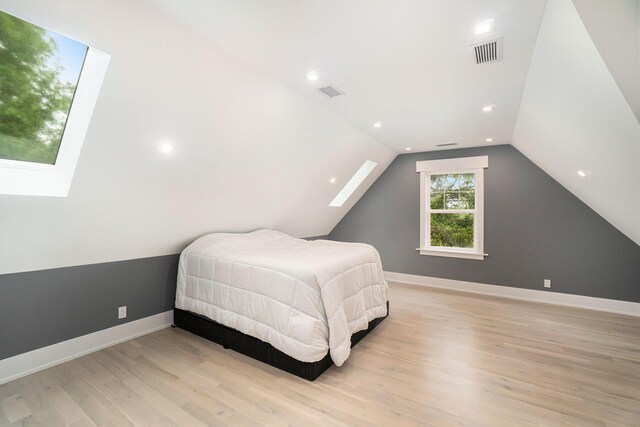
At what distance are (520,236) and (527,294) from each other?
2.91ft

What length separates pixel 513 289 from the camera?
437cm

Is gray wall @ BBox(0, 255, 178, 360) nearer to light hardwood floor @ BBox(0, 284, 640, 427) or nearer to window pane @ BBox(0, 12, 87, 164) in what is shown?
light hardwood floor @ BBox(0, 284, 640, 427)

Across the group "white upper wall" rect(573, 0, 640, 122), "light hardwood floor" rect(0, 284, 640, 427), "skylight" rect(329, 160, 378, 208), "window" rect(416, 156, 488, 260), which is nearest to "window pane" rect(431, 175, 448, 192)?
"window" rect(416, 156, 488, 260)

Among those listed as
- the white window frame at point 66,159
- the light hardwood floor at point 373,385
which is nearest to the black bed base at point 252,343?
the light hardwood floor at point 373,385

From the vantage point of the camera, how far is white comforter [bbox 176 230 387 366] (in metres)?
2.23

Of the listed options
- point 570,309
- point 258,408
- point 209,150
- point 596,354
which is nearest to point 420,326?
point 596,354

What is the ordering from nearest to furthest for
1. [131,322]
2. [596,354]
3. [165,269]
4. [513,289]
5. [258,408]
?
[258,408], [596,354], [131,322], [165,269], [513,289]

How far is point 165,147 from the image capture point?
A: 237cm

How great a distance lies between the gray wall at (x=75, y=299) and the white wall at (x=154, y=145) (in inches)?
4.8

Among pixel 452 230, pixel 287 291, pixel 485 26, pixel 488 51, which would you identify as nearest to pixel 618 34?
pixel 485 26

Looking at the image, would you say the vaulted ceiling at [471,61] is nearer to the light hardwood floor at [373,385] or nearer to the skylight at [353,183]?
the light hardwood floor at [373,385]

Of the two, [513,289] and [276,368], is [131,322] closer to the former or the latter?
[276,368]

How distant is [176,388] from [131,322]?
1221mm

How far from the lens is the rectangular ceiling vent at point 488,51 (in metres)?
1.90
